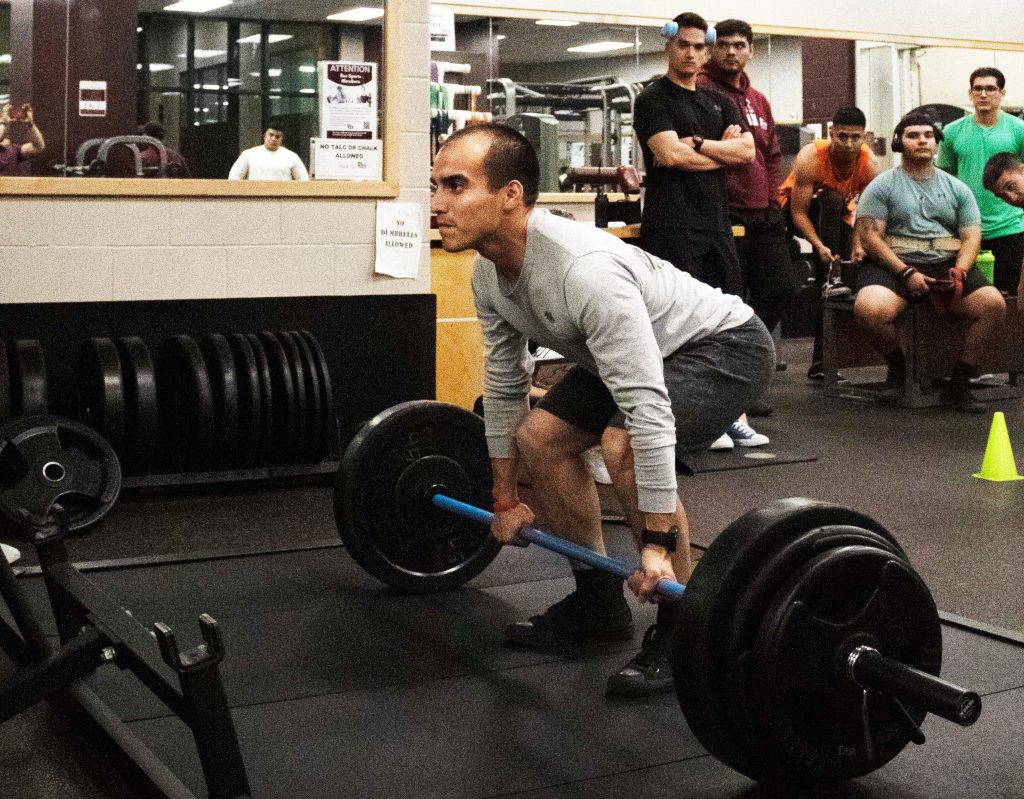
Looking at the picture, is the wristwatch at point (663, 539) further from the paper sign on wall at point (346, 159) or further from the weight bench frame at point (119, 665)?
the paper sign on wall at point (346, 159)

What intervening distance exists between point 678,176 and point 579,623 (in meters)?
2.39

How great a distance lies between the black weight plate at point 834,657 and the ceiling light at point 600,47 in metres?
6.67

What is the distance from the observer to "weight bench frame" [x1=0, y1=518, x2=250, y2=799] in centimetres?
169

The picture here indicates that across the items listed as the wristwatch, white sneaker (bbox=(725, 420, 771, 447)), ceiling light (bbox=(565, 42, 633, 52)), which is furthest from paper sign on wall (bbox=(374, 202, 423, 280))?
ceiling light (bbox=(565, 42, 633, 52))

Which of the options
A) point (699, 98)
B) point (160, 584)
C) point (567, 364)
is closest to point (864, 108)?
point (699, 98)

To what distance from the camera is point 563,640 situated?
2.65 m

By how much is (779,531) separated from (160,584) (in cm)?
176

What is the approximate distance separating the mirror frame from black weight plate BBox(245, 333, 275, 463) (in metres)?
0.53

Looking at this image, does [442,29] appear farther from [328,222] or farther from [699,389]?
[699,389]

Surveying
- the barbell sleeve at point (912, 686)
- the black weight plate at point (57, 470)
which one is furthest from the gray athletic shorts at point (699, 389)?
the black weight plate at point (57, 470)

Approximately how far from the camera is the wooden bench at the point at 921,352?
575 centimetres

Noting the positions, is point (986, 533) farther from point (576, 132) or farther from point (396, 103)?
point (576, 132)

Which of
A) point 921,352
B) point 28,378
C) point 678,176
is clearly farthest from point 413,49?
point 921,352

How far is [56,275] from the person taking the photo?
4.09 m
